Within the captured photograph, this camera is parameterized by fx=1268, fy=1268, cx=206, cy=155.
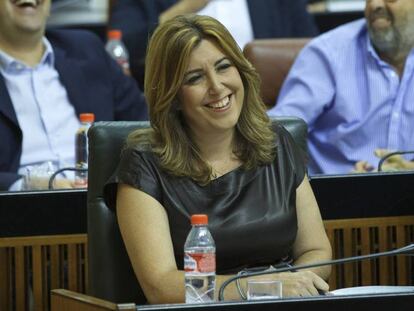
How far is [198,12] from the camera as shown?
6160mm

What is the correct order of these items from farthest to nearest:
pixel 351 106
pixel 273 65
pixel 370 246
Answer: pixel 273 65 < pixel 351 106 < pixel 370 246

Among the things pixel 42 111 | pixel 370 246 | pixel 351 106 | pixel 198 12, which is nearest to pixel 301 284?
pixel 370 246

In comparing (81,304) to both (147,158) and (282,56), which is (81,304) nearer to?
(147,158)

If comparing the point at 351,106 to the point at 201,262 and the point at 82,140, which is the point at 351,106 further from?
the point at 201,262

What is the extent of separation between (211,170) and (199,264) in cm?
41

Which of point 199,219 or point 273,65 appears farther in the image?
point 273,65

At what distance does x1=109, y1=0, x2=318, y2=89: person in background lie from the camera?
6168mm

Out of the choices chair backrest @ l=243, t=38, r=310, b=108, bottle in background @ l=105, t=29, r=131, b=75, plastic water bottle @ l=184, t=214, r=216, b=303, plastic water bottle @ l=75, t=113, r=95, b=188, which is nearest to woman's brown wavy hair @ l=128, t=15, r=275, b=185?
plastic water bottle @ l=184, t=214, r=216, b=303

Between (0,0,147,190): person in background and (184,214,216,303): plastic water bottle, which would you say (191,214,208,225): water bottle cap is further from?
(0,0,147,190): person in background

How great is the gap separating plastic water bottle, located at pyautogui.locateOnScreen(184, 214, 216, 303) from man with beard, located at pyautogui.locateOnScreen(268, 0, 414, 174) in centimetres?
198

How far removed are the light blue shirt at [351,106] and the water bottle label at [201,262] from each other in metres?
2.06

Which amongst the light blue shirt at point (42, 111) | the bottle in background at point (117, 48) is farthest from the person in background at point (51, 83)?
Result: the bottle in background at point (117, 48)

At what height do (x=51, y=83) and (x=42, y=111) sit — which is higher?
(x=51, y=83)

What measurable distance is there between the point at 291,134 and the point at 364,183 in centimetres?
32
